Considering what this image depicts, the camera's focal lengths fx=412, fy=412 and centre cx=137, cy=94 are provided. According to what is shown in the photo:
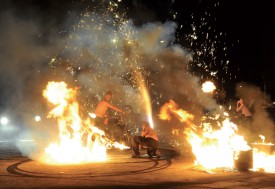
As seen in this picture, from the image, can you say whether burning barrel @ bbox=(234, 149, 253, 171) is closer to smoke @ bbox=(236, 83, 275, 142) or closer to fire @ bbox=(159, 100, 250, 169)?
fire @ bbox=(159, 100, 250, 169)

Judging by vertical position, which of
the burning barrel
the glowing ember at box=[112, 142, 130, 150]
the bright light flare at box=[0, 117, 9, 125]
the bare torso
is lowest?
the burning barrel

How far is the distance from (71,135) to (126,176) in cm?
502

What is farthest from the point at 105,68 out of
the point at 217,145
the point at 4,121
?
the point at 217,145

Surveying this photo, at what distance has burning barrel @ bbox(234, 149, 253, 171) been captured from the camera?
995cm

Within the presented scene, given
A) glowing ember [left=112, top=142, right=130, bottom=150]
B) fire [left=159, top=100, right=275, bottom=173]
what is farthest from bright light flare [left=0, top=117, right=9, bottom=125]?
fire [left=159, top=100, right=275, bottom=173]

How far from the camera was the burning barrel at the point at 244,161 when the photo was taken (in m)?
9.95

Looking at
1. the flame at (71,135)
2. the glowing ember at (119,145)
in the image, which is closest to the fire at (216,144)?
the flame at (71,135)

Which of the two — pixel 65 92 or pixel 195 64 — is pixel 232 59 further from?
pixel 65 92

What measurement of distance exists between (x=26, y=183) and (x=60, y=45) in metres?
15.9

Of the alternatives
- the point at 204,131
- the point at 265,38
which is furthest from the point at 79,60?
the point at 204,131

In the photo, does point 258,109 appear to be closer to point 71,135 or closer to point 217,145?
point 217,145

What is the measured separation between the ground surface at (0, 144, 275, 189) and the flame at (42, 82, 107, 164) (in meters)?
1.24

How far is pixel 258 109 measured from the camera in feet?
65.3

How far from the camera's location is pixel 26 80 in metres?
24.1
